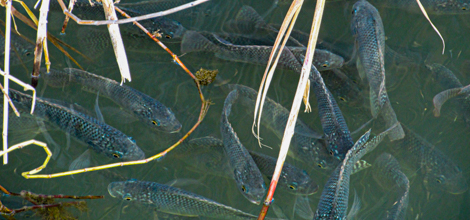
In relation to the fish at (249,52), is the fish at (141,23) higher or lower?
higher

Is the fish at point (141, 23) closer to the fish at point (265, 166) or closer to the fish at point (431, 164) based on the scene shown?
the fish at point (265, 166)

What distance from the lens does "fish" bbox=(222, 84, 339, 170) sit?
2980 mm

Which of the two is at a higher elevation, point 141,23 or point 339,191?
point 141,23

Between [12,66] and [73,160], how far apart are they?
1277mm

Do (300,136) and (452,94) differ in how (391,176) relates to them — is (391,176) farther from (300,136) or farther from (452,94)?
(452,94)

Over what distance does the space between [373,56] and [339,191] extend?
1.42 metres

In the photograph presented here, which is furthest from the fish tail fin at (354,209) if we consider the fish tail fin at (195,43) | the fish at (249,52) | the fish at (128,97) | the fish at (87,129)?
the fish tail fin at (195,43)

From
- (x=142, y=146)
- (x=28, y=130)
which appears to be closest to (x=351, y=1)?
(x=142, y=146)

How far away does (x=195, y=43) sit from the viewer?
→ 11.6 feet

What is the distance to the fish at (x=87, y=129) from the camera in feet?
9.59

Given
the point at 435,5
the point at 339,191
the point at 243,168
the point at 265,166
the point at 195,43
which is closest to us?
the point at 339,191

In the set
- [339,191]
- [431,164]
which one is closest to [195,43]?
[339,191]

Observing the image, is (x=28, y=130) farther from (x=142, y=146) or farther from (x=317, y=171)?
(x=317, y=171)

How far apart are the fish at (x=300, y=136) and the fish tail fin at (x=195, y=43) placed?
0.57m
